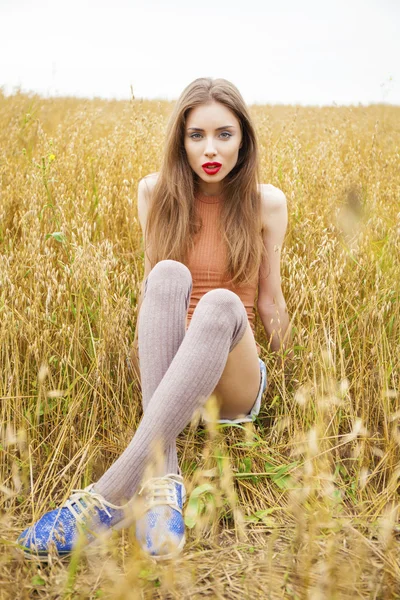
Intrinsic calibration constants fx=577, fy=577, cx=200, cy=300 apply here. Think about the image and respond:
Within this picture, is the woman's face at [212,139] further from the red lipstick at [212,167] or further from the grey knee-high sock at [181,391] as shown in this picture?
the grey knee-high sock at [181,391]

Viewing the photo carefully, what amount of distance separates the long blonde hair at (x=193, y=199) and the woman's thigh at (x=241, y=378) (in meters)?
0.40

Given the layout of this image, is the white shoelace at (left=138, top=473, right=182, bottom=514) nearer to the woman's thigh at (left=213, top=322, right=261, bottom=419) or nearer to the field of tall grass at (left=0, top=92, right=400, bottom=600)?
the field of tall grass at (left=0, top=92, right=400, bottom=600)

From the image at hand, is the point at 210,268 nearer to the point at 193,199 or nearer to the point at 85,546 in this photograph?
the point at 193,199

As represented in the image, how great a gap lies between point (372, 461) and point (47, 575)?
0.96 metres

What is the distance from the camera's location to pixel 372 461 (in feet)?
5.63

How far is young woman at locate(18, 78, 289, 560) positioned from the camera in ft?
4.82

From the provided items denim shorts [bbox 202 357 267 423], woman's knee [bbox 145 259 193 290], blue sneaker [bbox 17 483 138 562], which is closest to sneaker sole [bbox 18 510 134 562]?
blue sneaker [bbox 17 483 138 562]

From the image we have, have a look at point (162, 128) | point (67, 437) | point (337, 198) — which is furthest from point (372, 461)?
point (162, 128)

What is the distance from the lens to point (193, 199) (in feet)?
7.09

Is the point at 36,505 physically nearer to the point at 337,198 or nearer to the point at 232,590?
the point at 232,590

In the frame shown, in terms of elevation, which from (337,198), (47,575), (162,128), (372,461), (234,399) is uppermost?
(162,128)

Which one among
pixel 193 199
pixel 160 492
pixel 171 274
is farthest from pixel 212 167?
pixel 160 492

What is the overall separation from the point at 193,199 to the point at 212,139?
0.24m

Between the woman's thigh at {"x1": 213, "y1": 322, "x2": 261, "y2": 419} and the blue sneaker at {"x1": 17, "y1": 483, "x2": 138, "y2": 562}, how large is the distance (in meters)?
0.46
